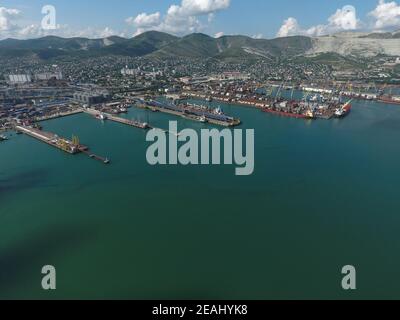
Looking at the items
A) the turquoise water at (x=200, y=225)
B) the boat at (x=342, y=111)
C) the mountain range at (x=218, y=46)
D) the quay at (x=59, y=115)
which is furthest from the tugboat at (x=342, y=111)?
the mountain range at (x=218, y=46)

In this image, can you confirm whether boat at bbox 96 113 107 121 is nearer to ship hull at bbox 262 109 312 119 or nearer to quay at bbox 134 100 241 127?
quay at bbox 134 100 241 127

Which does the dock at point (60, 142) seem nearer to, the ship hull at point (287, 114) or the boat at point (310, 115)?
the ship hull at point (287, 114)

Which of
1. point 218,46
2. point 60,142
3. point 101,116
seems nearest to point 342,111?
point 101,116

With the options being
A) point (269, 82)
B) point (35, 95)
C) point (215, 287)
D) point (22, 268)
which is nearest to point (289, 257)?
point (215, 287)

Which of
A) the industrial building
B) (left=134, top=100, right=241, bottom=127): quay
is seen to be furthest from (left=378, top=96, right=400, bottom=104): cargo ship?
the industrial building

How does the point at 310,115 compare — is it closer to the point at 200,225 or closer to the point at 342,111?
the point at 342,111
